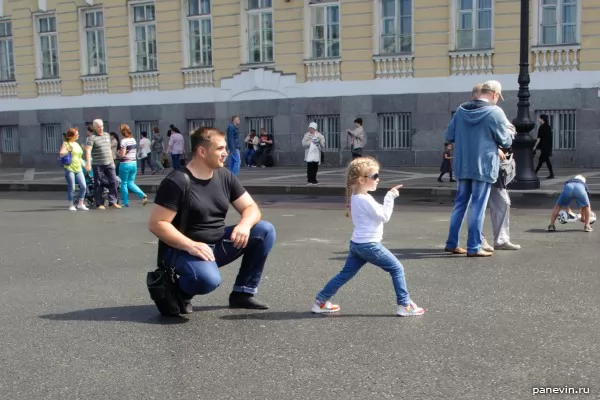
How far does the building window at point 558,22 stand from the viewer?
2162 centimetres

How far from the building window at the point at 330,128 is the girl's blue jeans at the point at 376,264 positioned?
63.5ft

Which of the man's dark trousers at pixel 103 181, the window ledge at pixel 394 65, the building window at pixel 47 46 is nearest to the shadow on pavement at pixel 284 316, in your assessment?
the man's dark trousers at pixel 103 181

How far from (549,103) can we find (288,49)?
8.23m

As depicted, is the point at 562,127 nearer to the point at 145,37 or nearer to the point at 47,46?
the point at 145,37

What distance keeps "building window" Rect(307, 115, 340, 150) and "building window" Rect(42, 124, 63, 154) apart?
34.1 ft

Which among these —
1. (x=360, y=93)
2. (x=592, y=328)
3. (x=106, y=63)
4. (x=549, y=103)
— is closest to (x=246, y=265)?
(x=592, y=328)

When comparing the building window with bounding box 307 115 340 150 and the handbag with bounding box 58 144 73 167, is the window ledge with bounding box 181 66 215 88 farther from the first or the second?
the handbag with bounding box 58 144 73 167

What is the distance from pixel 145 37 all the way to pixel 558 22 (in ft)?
45.3

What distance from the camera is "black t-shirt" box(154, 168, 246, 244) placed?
5.75 metres

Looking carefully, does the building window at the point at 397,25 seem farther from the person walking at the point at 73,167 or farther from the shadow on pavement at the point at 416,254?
the shadow on pavement at the point at 416,254

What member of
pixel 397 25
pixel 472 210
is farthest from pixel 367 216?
pixel 397 25

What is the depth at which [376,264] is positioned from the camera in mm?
5875

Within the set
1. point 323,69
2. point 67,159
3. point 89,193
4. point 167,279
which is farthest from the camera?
point 323,69

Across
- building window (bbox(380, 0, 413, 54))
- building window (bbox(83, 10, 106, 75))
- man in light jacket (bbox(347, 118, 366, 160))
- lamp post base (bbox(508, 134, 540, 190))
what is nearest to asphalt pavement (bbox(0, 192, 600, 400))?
lamp post base (bbox(508, 134, 540, 190))
